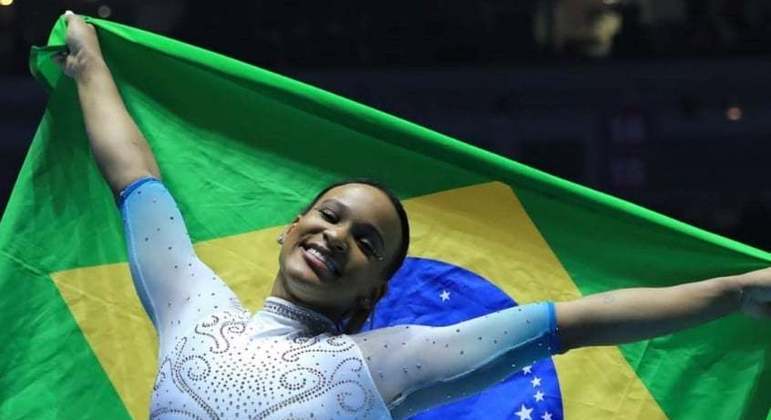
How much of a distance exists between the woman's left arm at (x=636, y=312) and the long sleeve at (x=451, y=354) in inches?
1.5

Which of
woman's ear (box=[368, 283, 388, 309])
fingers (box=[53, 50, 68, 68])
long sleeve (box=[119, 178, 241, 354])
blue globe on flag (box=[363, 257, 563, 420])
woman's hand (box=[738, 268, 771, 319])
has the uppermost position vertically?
fingers (box=[53, 50, 68, 68])

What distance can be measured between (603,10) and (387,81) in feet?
6.26

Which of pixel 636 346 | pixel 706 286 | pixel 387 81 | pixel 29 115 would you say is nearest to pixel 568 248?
pixel 636 346

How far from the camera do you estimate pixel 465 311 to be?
3.13 metres

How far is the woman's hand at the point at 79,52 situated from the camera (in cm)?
301

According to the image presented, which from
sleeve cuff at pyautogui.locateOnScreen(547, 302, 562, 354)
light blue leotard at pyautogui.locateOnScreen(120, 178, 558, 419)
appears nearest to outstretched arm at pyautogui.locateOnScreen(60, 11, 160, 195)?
light blue leotard at pyautogui.locateOnScreen(120, 178, 558, 419)

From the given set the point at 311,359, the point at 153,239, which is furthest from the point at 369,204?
the point at 153,239

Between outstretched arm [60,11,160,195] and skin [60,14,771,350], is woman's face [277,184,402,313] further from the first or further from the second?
outstretched arm [60,11,160,195]

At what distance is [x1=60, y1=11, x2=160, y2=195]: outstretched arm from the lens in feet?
8.99

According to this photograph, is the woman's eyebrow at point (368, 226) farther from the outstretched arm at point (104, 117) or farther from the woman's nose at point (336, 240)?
the outstretched arm at point (104, 117)

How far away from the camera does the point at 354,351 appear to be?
2.47m

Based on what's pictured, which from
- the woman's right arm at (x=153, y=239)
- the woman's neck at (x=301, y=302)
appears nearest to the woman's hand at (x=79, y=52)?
the woman's right arm at (x=153, y=239)

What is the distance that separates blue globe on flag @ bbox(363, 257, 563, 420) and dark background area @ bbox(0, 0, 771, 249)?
7.16 meters

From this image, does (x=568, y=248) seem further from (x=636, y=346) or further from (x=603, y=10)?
(x=603, y=10)
